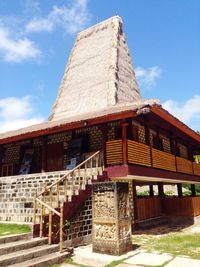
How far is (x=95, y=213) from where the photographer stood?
7820 mm

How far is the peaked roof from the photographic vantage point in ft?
67.7

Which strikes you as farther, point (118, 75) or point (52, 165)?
point (118, 75)

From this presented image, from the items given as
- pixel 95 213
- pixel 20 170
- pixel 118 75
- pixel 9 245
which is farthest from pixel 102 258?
pixel 118 75

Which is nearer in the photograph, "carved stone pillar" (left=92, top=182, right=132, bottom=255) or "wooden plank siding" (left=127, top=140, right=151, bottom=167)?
"carved stone pillar" (left=92, top=182, right=132, bottom=255)

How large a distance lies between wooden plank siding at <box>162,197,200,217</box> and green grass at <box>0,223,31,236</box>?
1023 centimetres

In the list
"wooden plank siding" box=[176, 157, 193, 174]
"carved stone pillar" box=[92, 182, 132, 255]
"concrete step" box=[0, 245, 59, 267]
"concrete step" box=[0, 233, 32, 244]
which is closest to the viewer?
"concrete step" box=[0, 245, 59, 267]

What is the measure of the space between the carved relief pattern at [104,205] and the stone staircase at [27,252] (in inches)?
49.9

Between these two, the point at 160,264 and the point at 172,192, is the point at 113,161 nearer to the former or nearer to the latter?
the point at 160,264

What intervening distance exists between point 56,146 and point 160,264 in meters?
9.93

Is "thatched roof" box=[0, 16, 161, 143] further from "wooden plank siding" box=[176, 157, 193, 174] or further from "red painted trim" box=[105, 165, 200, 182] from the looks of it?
"red painted trim" box=[105, 165, 200, 182]

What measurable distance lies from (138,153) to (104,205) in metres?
3.92

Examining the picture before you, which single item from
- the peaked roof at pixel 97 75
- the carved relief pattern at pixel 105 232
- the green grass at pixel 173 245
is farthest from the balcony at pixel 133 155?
the peaked roof at pixel 97 75

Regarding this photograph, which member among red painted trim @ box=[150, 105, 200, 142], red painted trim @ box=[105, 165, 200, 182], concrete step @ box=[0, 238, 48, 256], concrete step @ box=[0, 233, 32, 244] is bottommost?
concrete step @ box=[0, 238, 48, 256]

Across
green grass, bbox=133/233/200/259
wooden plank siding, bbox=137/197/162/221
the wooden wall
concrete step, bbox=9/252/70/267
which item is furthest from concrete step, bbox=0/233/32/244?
the wooden wall
